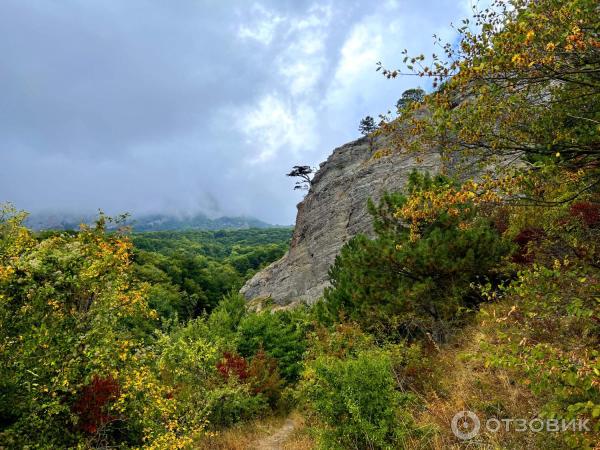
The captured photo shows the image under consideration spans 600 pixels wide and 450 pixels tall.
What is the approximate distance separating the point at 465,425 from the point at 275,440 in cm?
616

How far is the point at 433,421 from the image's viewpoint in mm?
6848

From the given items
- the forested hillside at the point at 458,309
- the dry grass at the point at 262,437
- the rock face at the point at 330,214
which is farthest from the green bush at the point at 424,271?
the rock face at the point at 330,214

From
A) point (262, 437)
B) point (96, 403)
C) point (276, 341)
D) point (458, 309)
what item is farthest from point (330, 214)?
point (96, 403)

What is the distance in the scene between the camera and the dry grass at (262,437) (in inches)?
372

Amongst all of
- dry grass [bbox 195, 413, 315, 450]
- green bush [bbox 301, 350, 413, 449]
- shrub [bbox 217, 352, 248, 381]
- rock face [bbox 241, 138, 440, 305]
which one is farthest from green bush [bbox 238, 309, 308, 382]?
rock face [bbox 241, 138, 440, 305]

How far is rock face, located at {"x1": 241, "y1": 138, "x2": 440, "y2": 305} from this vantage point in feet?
121

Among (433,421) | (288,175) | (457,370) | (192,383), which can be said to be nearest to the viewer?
(433,421)

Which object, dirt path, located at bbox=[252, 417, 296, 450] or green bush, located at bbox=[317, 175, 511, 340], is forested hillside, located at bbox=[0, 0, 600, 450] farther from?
green bush, located at bbox=[317, 175, 511, 340]

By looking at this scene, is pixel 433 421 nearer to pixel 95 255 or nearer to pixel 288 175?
pixel 95 255

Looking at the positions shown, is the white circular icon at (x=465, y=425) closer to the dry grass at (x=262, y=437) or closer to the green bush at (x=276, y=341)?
the dry grass at (x=262, y=437)

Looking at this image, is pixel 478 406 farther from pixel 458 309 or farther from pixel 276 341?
pixel 276 341

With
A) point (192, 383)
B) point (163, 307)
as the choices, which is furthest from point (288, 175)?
point (192, 383)

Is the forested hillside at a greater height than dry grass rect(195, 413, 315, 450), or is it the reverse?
the forested hillside

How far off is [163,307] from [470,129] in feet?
150
